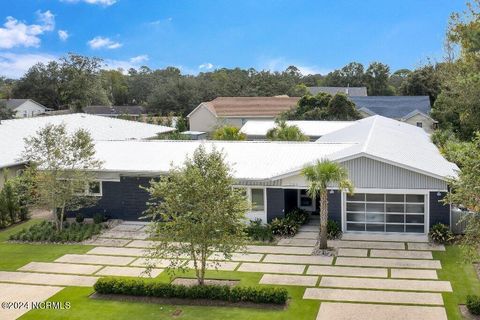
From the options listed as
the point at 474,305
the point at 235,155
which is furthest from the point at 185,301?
the point at 235,155

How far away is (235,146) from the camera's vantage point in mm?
32562

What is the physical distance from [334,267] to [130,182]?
12149 mm

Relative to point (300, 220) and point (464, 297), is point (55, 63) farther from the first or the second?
point (464, 297)

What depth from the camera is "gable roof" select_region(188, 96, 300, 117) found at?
72.4m

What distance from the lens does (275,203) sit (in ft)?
88.6

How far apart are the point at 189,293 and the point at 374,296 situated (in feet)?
19.0

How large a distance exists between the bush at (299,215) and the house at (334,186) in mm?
335

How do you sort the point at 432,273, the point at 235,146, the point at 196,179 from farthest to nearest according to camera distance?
the point at 235,146 < the point at 432,273 < the point at 196,179

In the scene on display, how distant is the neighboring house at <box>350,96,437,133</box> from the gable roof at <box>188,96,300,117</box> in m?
9.54

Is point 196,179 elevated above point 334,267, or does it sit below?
above

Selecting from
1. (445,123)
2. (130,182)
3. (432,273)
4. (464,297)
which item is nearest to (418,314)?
(464,297)

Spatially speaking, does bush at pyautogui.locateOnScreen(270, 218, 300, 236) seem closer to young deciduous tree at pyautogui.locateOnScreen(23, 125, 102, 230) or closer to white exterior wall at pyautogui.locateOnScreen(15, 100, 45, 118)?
young deciduous tree at pyautogui.locateOnScreen(23, 125, 102, 230)

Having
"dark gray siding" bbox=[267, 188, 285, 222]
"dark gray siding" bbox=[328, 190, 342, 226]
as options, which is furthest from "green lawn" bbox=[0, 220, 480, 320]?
Result: "dark gray siding" bbox=[267, 188, 285, 222]

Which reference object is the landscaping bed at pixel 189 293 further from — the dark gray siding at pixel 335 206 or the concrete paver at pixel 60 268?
the dark gray siding at pixel 335 206
